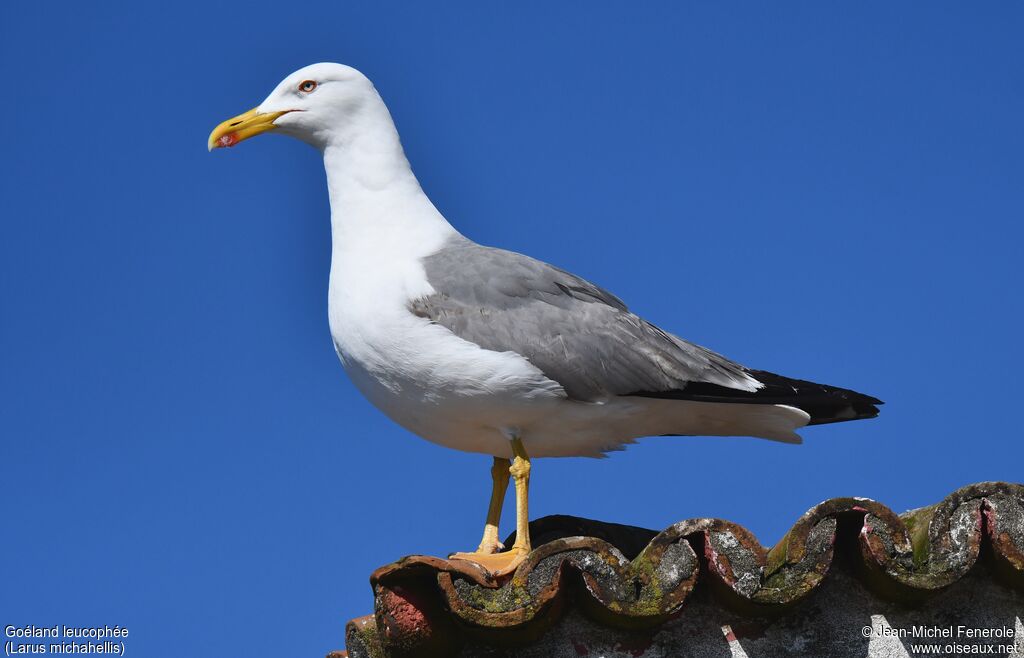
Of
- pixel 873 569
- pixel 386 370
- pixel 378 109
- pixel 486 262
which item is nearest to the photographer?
pixel 873 569

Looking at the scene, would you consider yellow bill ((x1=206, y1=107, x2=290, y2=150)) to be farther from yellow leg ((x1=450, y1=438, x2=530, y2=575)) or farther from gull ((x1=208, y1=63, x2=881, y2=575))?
yellow leg ((x1=450, y1=438, x2=530, y2=575))

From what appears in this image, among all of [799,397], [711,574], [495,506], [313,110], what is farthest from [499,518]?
[313,110]

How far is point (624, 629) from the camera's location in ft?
17.5

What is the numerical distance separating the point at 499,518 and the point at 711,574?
2.18 meters

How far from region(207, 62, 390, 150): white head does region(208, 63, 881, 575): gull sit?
0.49 m

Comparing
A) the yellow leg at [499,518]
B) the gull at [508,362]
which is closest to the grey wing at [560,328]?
the gull at [508,362]

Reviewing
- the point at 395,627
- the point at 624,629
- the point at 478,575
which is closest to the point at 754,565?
the point at 624,629

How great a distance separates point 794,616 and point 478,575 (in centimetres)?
129

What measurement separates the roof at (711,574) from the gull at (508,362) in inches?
29.5

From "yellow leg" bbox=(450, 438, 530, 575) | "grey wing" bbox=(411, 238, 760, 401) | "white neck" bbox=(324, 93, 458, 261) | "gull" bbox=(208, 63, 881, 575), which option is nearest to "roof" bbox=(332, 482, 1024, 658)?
"yellow leg" bbox=(450, 438, 530, 575)

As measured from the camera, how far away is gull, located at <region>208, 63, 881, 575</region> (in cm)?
648

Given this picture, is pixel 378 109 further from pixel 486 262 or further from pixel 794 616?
pixel 794 616

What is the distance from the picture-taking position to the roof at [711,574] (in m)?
5.16

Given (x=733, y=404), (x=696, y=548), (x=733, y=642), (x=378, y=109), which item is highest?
(x=378, y=109)
